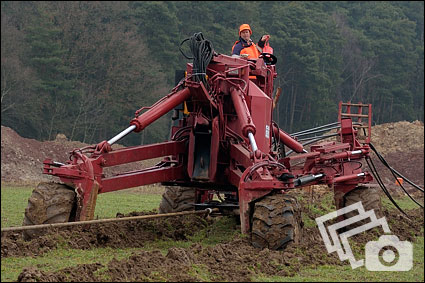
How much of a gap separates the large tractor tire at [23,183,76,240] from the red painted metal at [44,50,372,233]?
0.21 meters

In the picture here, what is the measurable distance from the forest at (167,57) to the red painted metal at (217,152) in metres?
2.71

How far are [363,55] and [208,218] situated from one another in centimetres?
5965

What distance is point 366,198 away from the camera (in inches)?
629

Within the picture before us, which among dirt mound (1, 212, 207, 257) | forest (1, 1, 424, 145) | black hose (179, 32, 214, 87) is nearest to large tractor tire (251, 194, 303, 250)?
dirt mound (1, 212, 207, 257)

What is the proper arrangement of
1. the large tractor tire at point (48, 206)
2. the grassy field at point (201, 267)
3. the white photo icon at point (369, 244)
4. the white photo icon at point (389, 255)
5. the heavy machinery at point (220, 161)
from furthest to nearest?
the heavy machinery at point (220, 161)
the large tractor tire at point (48, 206)
the white photo icon at point (369, 244)
the white photo icon at point (389, 255)
the grassy field at point (201, 267)

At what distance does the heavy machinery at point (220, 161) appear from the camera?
11586mm

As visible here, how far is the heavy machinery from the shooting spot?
1159 cm

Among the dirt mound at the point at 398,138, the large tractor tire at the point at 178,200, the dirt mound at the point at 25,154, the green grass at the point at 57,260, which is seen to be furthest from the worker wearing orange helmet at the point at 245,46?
the dirt mound at the point at 398,138

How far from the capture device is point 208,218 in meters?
15.7

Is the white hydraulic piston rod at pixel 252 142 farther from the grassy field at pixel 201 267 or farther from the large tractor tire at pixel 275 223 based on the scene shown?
the grassy field at pixel 201 267

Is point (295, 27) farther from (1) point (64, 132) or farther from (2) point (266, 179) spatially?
(2) point (266, 179)

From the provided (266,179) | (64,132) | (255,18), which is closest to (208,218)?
(266,179)

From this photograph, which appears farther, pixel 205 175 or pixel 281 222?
pixel 205 175

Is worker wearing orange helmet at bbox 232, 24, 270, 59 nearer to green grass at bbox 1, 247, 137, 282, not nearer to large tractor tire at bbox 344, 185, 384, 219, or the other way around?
large tractor tire at bbox 344, 185, 384, 219
